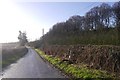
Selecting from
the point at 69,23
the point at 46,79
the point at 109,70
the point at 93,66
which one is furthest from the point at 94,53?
the point at 69,23

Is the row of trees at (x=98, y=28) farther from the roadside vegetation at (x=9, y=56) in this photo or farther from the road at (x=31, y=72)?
the roadside vegetation at (x=9, y=56)

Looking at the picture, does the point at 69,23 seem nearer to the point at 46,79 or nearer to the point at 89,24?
the point at 89,24

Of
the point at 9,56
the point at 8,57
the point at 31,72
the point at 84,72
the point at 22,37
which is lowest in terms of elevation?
the point at 31,72

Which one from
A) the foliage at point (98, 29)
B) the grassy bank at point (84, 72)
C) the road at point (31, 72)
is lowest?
the road at point (31, 72)

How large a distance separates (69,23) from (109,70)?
177ft

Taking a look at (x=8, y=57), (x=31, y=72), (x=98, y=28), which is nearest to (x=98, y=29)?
(x=98, y=28)

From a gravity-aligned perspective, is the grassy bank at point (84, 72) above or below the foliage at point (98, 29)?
below

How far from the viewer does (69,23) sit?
72.4 metres

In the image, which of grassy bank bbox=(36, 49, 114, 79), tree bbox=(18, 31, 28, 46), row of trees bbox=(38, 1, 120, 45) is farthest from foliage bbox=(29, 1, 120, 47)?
tree bbox=(18, 31, 28, 46)

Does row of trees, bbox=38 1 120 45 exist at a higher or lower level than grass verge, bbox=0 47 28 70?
higher

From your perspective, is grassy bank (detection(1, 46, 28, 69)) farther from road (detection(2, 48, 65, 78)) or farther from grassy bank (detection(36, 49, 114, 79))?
grassy bank (detection(36, 49, 114, 79))

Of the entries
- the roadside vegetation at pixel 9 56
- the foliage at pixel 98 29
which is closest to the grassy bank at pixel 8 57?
the roadside vegetation at pixel 9 56

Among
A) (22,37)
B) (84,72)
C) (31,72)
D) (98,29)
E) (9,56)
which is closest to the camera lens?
(84,72)

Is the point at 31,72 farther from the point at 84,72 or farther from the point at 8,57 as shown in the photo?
the point at 8,57
